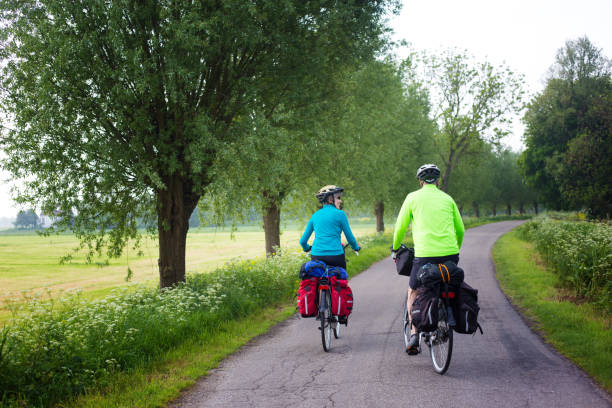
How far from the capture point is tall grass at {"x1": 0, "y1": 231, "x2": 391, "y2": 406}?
4.66 metres

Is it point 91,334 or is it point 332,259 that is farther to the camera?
point 332,259

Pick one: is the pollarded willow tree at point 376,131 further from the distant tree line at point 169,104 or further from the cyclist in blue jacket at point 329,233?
the cyclist in blue jacket at point 329,233

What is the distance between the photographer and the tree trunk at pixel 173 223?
10359mm

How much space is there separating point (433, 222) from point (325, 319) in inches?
87.3

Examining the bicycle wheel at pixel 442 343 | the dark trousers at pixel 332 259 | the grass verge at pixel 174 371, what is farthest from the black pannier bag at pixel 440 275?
the grass verge at pixel 174 371

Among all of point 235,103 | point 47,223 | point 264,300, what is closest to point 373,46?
point 235,103

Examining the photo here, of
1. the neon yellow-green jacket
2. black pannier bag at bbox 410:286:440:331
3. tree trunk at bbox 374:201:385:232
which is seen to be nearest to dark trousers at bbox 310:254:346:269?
the neon yellow-green jacket

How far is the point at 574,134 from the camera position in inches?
1606

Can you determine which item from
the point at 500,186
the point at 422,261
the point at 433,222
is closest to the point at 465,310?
the point at 422,261

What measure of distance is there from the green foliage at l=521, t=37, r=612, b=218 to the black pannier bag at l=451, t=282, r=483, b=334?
101ft

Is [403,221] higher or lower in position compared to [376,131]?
lower

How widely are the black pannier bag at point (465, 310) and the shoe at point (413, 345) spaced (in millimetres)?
654

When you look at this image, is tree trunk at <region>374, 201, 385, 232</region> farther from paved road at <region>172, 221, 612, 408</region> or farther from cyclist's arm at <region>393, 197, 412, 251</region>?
cyclist's arm at <region>393, 197, 412, 251</region>

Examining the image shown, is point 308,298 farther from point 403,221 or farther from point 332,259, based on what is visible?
point 403,221
